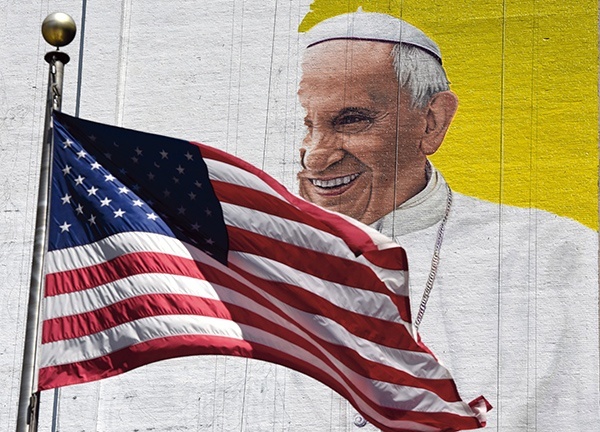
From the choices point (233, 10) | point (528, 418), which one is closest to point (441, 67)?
point (233, 10)

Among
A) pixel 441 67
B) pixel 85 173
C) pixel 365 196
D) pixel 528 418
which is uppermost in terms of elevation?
pixel 441 67

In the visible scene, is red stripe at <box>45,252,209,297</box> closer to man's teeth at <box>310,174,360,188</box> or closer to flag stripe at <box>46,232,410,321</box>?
flag stripe at <box>46,232,410,321</box>

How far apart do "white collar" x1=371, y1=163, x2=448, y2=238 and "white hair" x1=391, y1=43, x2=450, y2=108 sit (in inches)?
49.9

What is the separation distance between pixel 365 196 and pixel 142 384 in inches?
164

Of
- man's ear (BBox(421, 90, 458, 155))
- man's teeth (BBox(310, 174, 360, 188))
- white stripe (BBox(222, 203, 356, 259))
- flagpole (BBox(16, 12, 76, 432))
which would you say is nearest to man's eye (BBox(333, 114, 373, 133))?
man's teeth (BBox(310, 174, 360, 188))

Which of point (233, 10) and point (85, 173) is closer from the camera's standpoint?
point (85, 173)

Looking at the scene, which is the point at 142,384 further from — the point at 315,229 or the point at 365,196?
the point at 315,229

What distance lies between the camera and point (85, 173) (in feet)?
47.3

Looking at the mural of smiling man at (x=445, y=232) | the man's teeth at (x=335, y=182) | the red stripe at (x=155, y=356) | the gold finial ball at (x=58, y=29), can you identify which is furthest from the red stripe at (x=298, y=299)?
the man's teeth at (x=335, y=182)

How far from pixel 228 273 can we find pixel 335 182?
9.34m

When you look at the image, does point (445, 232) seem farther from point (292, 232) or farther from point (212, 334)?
point (212, 334)

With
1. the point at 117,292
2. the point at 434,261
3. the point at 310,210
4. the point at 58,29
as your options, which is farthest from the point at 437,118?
the point at 117,292

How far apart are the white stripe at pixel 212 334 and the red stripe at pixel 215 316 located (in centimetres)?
4

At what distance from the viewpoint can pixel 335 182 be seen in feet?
77.4
